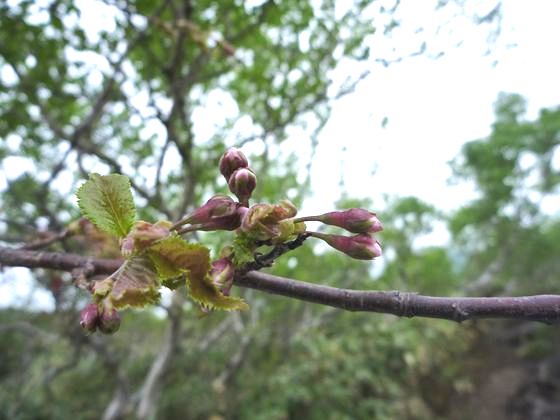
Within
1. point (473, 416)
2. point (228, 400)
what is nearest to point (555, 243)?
point (473, 416)

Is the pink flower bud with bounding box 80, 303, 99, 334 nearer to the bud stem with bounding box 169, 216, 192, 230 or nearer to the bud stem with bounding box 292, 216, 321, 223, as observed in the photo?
the bud stem with bounding box 169, 216, 192, 230

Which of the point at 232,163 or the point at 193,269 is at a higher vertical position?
the point at 232,163

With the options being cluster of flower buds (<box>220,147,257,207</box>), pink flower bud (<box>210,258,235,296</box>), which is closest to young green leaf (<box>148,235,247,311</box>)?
pink flower bud (<box>210,258,235,296</box>)

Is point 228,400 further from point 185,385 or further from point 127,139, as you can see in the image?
point 127,139

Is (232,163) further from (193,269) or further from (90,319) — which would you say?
(90,319)

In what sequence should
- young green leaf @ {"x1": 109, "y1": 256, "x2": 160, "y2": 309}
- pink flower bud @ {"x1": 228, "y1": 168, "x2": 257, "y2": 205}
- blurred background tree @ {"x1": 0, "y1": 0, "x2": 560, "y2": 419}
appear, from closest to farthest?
young green leaf @ {"x1": 109, "y1": 256, "x2": 160, "y2": 309}, pink flower bud @ {"x1": 228, "y1": 168, "x2": 257, "y2": 205}, blurred background tree @ {"x1": 0, "y1": 0, "x2": 560, "y2": 419}

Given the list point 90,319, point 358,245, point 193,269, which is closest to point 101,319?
point 90,319
